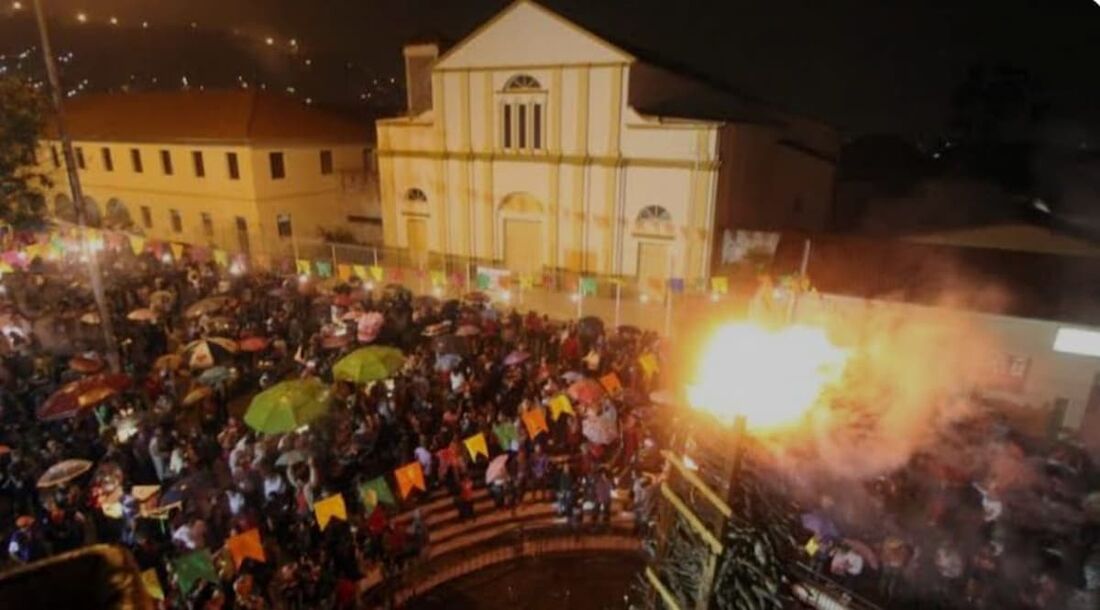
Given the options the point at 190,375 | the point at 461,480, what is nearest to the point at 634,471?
the point at 461,480

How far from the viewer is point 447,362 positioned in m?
15.4

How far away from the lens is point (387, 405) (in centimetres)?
1340

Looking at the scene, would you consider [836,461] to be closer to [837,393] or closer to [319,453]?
[837,393]

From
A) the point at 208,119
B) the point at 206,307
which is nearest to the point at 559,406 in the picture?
the point at 206,307

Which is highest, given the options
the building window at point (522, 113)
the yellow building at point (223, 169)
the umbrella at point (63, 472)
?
the building window at point (522, 113)

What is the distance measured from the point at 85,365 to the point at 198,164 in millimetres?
19951

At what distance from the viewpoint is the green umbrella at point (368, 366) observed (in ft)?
45.3

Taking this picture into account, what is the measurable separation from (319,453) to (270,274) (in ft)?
44.6

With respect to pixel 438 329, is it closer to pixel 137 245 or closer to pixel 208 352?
pixel 208 352

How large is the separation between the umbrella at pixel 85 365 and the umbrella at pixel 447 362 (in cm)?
743

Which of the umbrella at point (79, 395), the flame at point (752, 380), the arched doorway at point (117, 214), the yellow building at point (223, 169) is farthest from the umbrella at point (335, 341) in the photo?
the arched doorway at point (117, 214)

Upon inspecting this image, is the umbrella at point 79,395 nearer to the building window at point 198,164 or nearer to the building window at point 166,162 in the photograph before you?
the building window at point 198,164

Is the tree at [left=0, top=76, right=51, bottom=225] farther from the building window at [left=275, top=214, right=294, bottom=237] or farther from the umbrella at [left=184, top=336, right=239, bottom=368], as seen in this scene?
the umbrella at [left=184, top=336, right=239, bottom=368]

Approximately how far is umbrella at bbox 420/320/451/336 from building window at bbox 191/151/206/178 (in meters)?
19.8
